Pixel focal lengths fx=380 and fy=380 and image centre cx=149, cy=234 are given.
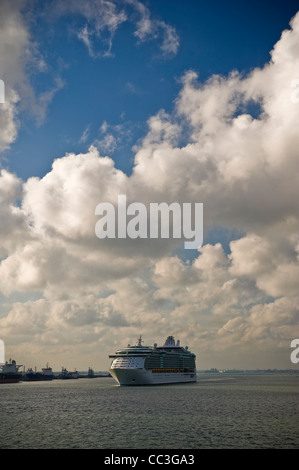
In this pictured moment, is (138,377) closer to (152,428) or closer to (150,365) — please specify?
(150,365)

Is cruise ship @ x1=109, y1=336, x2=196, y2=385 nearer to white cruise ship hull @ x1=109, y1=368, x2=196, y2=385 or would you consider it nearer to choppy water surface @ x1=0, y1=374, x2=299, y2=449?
white cruise ship hull @ x1=109, y1=368, x2=196, y2=385

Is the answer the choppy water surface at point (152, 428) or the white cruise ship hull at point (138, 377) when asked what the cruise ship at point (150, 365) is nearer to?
the white cruise ship hull at point (138, 377)

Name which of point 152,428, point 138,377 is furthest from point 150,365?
point 152,428

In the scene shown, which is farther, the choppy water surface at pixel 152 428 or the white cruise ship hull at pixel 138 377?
the white cruise ship hull at pixel 138 377

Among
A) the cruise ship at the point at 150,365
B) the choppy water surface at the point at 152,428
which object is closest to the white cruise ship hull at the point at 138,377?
the cruise ship at the point at 150,365

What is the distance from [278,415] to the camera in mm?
59062

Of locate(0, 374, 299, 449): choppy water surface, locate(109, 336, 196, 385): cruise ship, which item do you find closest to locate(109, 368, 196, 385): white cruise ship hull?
locate(109, 336, 196, 385): cruise ship

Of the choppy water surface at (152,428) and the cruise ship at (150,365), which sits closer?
the choppy water surface at (152,428)

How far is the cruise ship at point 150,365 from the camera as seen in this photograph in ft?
418

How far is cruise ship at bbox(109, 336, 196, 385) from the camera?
127 m

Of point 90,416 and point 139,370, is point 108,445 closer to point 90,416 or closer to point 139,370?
point 90,416

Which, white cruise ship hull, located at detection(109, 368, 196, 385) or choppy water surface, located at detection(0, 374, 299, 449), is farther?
white cruise ship hull, located at detection(109, 368, 196, 385)

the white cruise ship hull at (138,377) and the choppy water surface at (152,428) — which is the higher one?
the choppy water surface at (152,428)

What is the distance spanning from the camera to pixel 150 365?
448 feet
